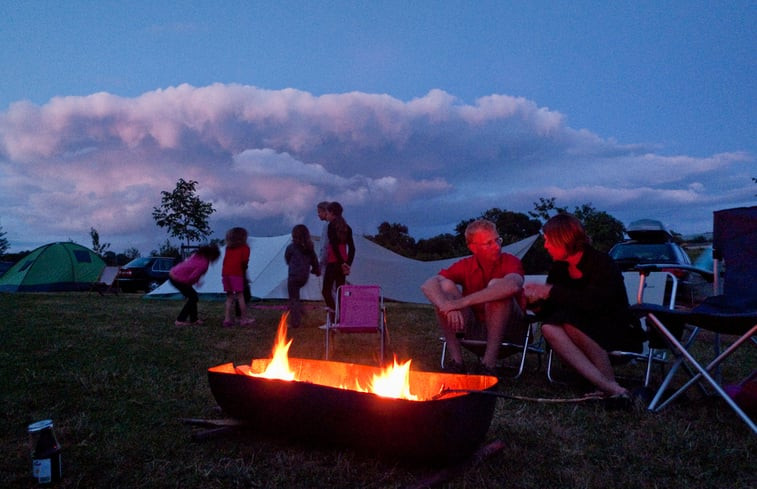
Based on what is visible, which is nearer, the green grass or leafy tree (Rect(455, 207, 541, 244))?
the green grass

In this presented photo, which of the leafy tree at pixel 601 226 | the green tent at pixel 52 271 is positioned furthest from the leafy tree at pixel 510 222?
the green tent at pixel 52 271

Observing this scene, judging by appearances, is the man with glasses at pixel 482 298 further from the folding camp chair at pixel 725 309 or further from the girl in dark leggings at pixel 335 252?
the girl in dark leggings at pixel 335 252

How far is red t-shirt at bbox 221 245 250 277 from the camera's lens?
255 inches

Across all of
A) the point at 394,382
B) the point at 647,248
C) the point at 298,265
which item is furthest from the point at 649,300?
the point at 647,248

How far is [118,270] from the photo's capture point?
12.9 m

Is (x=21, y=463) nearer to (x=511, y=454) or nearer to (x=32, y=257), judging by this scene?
(x=511, y=454)

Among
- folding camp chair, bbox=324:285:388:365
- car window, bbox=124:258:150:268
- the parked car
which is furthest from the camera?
car window, bbox=124:258:150:268

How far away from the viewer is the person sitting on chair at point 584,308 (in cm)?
289

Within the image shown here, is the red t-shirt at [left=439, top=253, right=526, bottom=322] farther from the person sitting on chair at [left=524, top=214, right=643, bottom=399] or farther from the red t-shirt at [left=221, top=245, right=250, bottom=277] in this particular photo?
the red t-shirt at [left=221, top=245, right=250, bottom=277]

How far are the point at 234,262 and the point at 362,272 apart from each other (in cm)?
456

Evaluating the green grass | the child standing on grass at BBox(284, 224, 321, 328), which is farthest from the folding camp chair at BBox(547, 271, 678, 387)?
the child standing on grass at BBox(284, 224, 321, 328)

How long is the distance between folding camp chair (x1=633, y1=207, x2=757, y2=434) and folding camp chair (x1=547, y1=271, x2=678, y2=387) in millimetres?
158

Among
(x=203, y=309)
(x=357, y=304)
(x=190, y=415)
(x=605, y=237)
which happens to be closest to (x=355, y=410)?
(x=190, y=415)

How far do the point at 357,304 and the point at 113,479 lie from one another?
285cm
